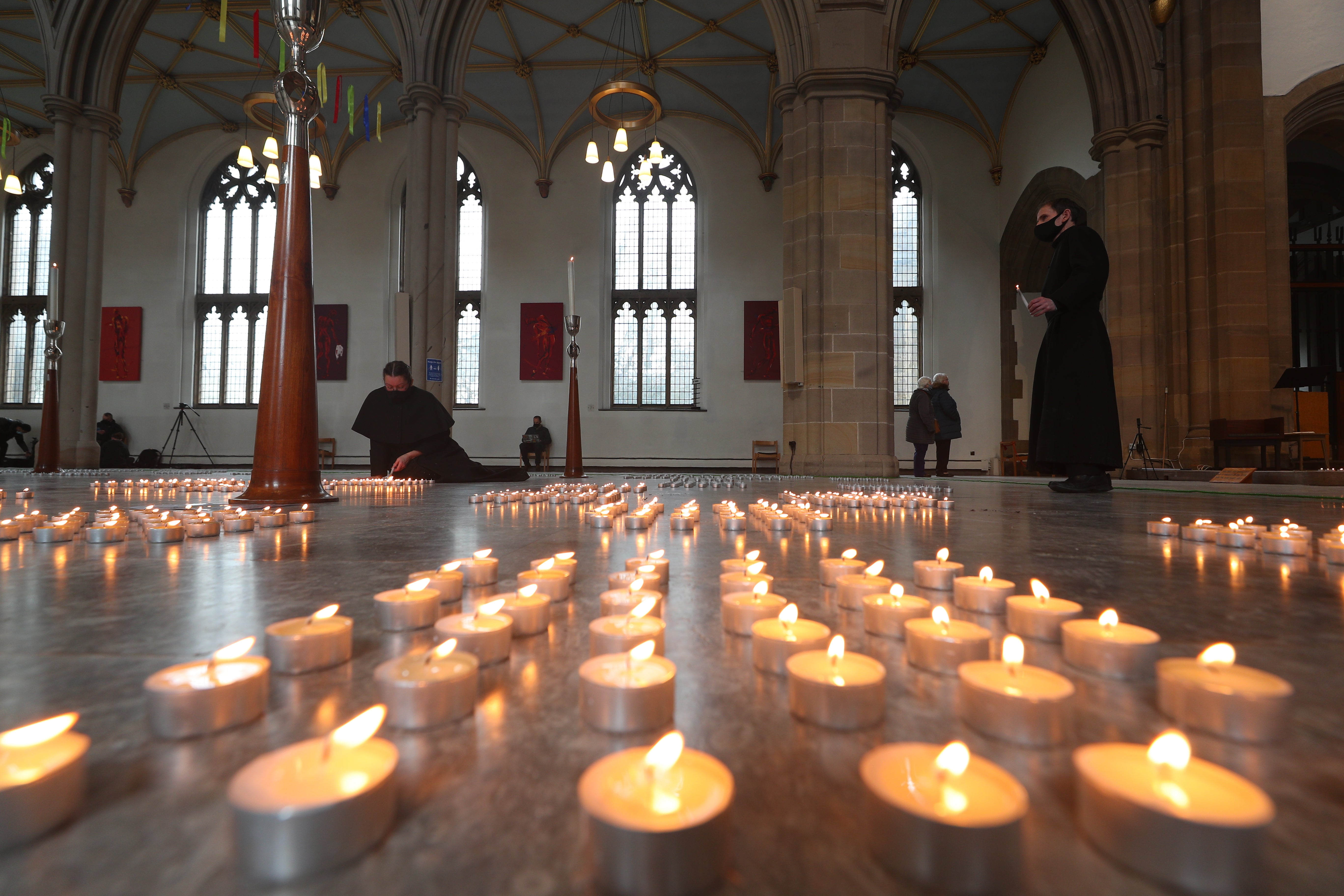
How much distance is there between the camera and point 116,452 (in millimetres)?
13133

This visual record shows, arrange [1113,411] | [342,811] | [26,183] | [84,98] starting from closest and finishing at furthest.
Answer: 1. [342,811]
2. [1113,411]
3. [84,98]
4. [26,183]

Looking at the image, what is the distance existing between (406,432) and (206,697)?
17.0 ft

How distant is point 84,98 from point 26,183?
9.93 meters

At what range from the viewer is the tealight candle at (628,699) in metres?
0.54

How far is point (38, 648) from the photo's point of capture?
77cm

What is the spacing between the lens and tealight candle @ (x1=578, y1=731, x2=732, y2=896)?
1.05ft

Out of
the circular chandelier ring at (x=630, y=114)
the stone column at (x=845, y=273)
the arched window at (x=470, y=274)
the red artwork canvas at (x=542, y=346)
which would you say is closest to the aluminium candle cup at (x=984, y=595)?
the stone column at (x=845, y=273)

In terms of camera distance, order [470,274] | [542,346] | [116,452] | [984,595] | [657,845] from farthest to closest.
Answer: [470,274]
[542,346]
[116,452]
[984,595]
[657,845]

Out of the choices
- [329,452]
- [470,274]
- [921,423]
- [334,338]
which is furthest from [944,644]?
[334,338]

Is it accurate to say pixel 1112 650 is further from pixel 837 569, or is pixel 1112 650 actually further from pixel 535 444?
pixel 535 444

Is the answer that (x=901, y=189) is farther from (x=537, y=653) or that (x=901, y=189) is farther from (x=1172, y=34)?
(x=537, y=653)

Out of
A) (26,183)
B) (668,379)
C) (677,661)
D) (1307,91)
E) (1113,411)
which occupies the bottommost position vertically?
(677,661)

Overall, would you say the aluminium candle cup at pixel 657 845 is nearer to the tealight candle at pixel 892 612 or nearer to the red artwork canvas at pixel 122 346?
the tealight candle at pixel 892 612

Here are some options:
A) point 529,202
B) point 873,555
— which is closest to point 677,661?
point 873,555
